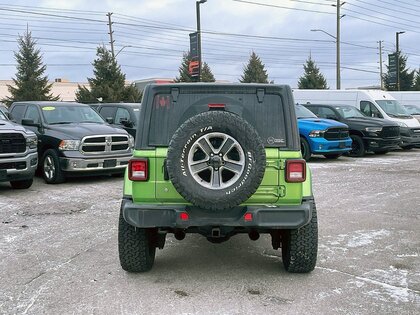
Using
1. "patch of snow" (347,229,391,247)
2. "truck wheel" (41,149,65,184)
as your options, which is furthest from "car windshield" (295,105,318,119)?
"patch of snow" (347,229,391,247)

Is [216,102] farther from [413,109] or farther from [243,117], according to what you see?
[413,109]

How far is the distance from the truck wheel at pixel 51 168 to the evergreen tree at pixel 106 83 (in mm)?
24277

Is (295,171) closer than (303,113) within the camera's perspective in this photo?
Yes

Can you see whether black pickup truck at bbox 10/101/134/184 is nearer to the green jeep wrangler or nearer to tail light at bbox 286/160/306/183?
the green jeep wrangler

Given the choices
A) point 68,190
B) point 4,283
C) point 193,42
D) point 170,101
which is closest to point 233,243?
point 170,101

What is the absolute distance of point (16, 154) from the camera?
29.2 feet

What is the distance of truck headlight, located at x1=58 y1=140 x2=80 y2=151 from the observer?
1006cm

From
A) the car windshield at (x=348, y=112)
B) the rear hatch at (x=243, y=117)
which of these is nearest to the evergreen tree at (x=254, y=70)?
the car windshield at (x=348, y=112)

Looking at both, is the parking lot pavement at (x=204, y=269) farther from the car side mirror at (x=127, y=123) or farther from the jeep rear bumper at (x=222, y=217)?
the car side mirror at (x=127, y=123)

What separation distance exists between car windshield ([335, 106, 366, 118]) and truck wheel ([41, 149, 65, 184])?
10.1 meters

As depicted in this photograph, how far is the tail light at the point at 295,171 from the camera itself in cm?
430

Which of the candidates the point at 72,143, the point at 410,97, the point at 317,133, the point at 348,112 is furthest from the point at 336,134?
the point at 410,97

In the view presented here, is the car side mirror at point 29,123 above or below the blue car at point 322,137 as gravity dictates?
above

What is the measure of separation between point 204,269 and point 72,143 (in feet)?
19.7
